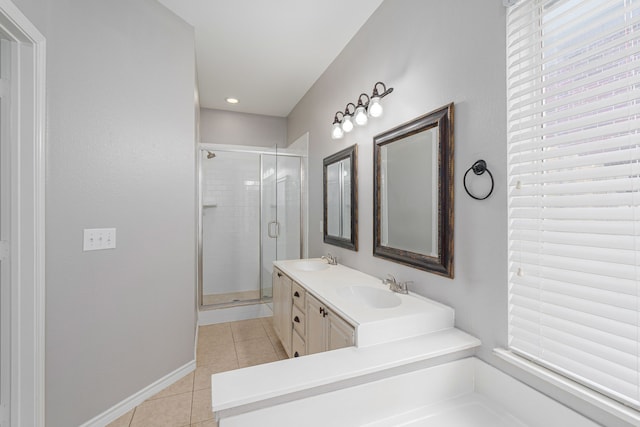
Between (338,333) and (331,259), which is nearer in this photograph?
(338,333)

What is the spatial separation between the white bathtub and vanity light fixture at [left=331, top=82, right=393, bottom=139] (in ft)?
4.95

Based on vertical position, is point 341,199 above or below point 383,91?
below

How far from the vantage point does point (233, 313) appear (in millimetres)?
3449

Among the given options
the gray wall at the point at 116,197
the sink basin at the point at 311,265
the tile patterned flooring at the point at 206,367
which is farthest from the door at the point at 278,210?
the gray wall at the point at 116,197

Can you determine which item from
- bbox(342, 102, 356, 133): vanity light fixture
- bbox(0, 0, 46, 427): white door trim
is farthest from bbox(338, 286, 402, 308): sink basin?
bbox(0, 0, 46, 427): white door trim

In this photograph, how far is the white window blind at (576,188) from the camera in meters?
0.85

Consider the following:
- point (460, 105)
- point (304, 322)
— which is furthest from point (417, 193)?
point (304, 322)

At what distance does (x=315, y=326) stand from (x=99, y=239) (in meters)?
1.37

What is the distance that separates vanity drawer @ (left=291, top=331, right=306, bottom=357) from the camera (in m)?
1.98

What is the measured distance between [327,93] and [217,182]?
1.71m

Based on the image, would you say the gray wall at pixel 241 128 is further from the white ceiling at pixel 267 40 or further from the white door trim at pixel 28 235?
the white door trim at pixel 28 235

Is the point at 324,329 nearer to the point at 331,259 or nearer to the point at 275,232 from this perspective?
the point at 331,259

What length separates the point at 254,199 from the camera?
3.74 m

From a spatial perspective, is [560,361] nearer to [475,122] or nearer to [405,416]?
[405,416]
